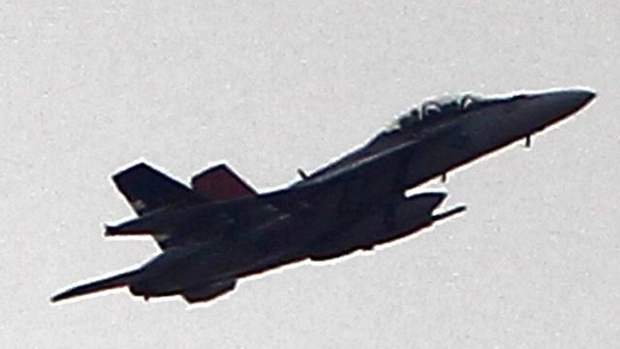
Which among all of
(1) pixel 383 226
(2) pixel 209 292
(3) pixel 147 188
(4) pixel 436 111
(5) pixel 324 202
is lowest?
(2) pixel 209 292

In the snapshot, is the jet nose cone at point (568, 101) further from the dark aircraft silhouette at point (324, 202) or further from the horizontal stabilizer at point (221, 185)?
the horizontal stabilizer at point (221, 185)

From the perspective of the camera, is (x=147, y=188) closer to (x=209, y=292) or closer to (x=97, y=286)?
(x=97, y=286)

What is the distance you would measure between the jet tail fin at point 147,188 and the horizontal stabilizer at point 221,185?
576 mm

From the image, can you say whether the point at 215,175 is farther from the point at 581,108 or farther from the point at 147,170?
the point at 581,108

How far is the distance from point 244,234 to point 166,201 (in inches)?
75.0

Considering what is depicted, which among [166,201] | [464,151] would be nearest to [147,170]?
[166,201]

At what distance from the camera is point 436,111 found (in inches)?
4094

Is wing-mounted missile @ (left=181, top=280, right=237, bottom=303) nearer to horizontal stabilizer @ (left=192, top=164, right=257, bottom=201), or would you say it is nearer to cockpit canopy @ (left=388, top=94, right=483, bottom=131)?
horizontal stabilizer @ (left=192, top=164, right=257, bottom=201)

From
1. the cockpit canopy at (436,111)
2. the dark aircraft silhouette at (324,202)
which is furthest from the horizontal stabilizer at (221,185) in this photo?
the cockpit canopy at (436,111)

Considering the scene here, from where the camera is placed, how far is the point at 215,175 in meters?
105

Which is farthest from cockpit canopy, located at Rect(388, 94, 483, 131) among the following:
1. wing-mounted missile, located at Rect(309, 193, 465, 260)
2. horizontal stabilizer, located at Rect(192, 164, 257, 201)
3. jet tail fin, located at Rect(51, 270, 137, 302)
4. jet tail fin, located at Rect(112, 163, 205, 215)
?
jet tail fin, located at Rect(51, 270, 137, 302)

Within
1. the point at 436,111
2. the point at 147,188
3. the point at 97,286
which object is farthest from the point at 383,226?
the point at 97,286

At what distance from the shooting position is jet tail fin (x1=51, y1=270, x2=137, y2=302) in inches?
4124

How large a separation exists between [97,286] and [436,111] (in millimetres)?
8744
